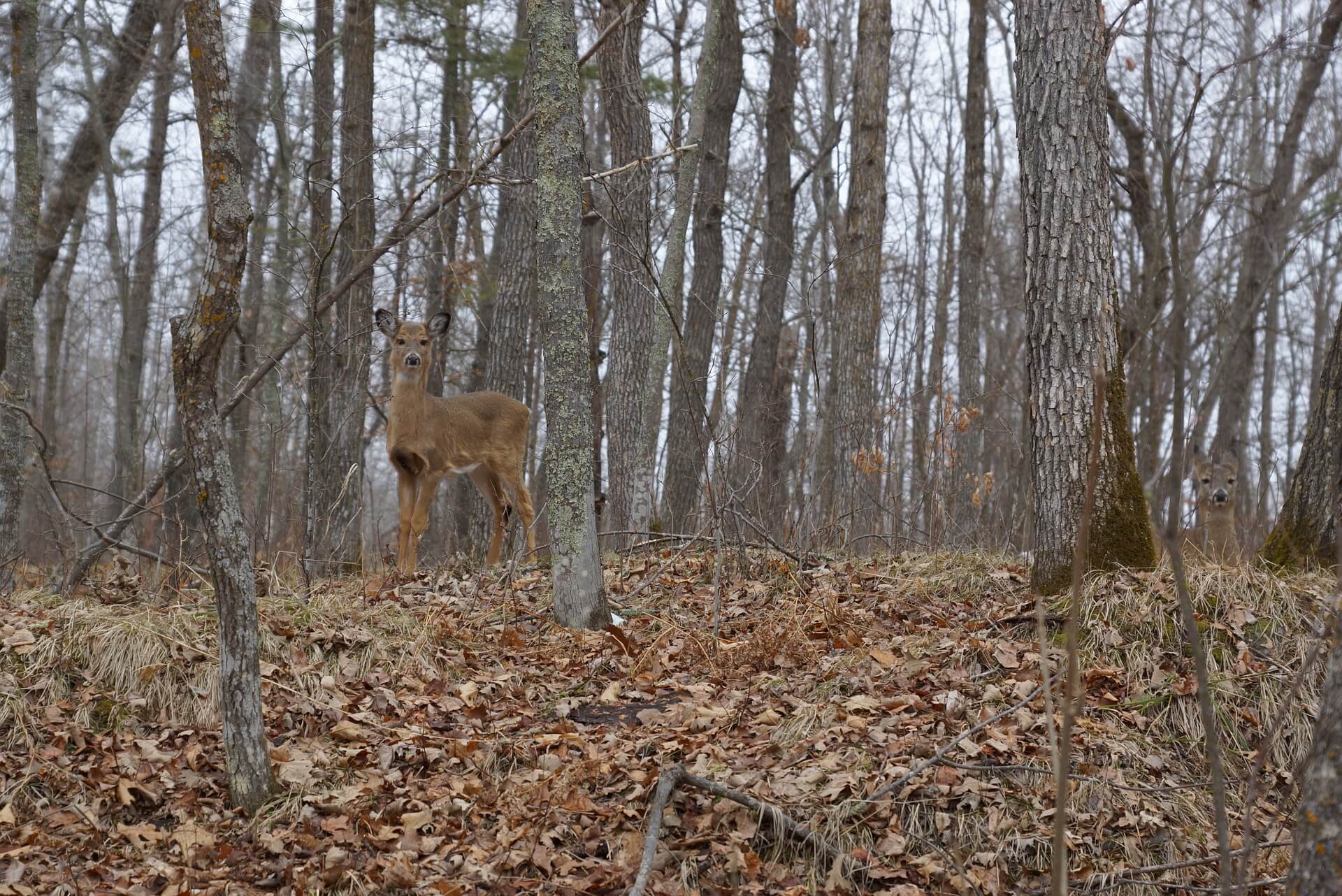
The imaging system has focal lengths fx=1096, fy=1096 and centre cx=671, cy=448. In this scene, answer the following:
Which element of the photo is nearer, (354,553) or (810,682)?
(810,682)

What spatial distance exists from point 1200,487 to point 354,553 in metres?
8.22

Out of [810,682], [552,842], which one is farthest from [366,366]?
[552,842]

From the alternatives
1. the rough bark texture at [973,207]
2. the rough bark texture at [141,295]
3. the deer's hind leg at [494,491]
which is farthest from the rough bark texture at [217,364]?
the rough bark texture at [973,207]

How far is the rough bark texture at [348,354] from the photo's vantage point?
7332 mm

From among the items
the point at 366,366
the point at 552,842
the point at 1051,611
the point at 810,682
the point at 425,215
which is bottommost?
the point at 552,842

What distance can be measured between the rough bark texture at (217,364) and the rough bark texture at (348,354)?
8.69ft

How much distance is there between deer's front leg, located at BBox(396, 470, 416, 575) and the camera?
8.90 m

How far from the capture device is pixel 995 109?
19.5 meters

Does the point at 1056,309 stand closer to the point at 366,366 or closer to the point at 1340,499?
the point at 1340,499

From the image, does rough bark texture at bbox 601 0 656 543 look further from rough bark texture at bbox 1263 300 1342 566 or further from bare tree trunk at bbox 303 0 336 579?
rough bark texture at bbox 1263 300 1342 566

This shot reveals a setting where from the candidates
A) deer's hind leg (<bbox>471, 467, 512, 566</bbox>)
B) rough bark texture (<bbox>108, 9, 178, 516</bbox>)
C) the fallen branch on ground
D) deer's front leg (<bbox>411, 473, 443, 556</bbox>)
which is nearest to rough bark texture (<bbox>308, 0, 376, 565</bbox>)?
deer's front leg (<bbox>411, 473, 443, 556</bbox>)

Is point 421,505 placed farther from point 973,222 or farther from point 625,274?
point 973,222

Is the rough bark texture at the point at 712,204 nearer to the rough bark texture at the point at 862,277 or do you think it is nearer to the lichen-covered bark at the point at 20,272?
the rough bark texture at the point at 862,277

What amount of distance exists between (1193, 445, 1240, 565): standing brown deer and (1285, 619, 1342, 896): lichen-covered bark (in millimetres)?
5976
